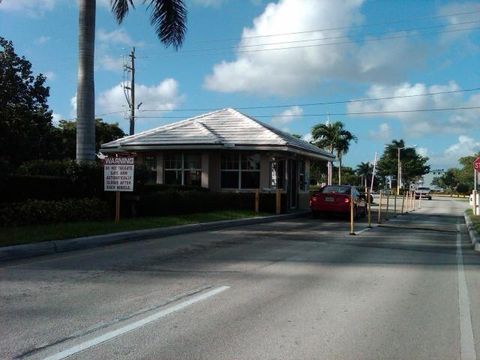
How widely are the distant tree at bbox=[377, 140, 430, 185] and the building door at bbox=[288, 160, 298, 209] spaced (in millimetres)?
78107

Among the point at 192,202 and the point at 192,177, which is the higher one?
the point at 192,177

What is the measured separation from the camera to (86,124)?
635 inches

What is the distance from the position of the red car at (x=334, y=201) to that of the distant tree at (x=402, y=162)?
268 ft

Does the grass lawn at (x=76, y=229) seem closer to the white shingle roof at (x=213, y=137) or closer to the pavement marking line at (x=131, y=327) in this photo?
the pavement marking line at (x=131, y=327)

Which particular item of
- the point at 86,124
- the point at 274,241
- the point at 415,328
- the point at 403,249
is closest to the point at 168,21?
the point at 86,124

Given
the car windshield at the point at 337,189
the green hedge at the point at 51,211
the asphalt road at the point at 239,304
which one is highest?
the car windshield at the point at 337,189

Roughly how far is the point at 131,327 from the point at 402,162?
4099 inches

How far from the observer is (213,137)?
23.9 m

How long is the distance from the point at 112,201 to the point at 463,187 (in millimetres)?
100510

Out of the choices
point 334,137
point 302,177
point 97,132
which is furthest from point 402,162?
point 302,177

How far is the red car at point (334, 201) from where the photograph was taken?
75.6 feet

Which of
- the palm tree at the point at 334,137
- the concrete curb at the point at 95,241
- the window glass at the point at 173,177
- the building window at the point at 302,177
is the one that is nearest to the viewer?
the concrete curb at the point at 95,241

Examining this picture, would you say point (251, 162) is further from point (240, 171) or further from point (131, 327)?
point (131, 327)

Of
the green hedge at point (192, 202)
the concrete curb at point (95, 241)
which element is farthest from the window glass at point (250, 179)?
the concrete curb at point (95, 241)
